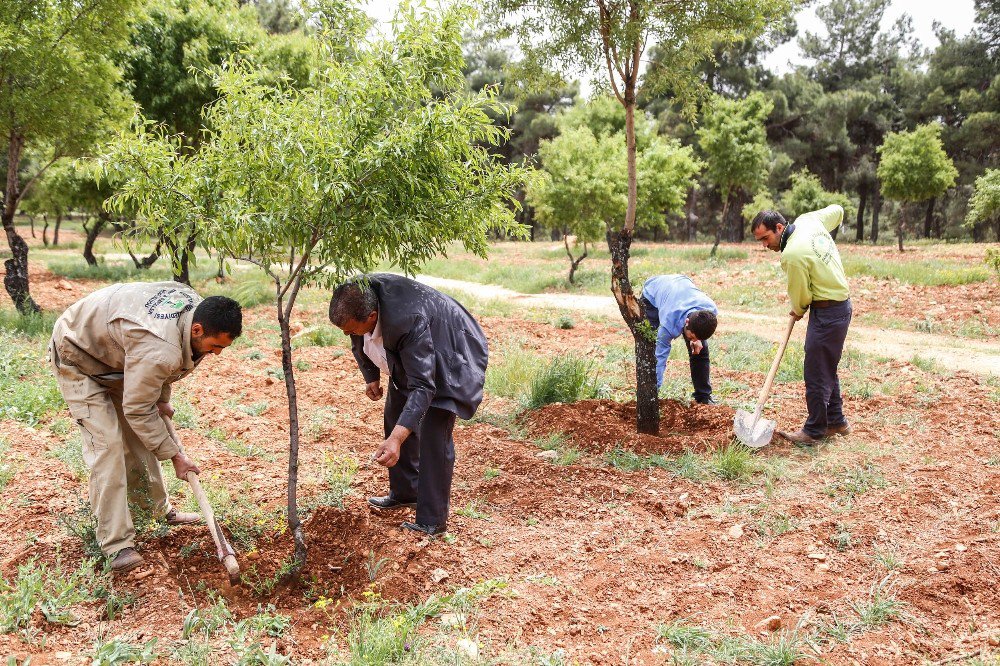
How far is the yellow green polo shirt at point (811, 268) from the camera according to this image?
16.9ft

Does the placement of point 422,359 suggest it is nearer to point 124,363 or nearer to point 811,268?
point 124,363

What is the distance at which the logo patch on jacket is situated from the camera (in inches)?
134

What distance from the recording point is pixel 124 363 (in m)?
3.47

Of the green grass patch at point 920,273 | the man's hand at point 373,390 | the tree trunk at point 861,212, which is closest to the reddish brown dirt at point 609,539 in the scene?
the man's hand at point 373,390

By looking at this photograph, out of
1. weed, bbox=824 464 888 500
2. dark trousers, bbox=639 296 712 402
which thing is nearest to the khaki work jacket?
dark trousers, bbox=639 296 712 402

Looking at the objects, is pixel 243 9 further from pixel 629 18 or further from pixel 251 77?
pixel 251 77

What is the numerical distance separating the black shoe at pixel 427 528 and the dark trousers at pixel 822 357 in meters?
3.16

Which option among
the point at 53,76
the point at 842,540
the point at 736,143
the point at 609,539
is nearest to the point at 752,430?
the point at 842,540

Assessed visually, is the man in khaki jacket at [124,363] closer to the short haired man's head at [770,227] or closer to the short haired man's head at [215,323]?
the short haired man's head at [215,323]

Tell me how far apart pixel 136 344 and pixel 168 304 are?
251 mm

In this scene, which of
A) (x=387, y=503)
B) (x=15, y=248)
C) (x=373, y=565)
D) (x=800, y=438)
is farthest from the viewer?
(x=15, y=248)

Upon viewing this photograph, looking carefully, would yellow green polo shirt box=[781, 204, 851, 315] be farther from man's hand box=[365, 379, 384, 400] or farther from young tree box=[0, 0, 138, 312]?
young tree box=[0, 0, 138, 312]

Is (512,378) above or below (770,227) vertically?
below

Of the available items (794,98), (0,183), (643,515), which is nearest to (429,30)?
(643,515)
